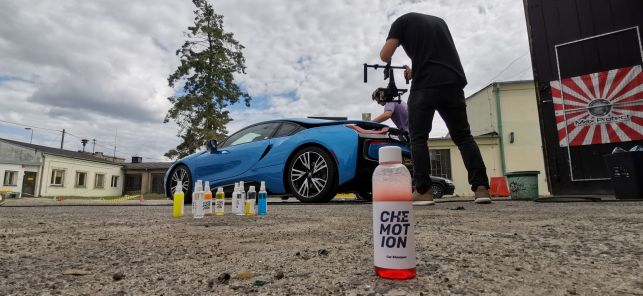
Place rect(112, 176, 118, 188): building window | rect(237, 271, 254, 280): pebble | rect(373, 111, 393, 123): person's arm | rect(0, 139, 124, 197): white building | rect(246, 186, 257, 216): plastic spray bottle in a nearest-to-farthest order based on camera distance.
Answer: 1. rect(237, 271, 254, 280): pebble
2. rect(246, 186, 257, 216): plastic spray bottle
3. rect(373, 111, 393, 123): person's arm
4. rect(0, 139, 124, 197): white building
5. rect(112, 176, 118, 188): building window

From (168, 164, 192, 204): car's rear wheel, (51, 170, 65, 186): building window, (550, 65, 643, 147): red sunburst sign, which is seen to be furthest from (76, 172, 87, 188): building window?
(550, 65, 643, 147): red sunburst sign

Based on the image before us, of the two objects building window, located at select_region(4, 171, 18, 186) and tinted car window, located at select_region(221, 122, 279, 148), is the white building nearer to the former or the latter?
building window, located at select_region(4, 171, 18, 186)

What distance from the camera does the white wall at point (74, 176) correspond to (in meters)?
26.7

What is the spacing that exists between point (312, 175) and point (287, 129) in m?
0.92

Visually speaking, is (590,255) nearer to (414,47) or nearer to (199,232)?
(199,232)

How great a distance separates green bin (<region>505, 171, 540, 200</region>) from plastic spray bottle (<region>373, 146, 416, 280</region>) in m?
5.69

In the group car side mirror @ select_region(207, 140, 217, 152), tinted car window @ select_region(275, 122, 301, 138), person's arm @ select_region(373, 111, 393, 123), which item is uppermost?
person's arm @ select_region(373, 111, 393, 123)

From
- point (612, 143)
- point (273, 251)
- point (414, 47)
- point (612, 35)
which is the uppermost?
point (612, 35)

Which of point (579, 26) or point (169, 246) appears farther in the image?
point (579, 26)

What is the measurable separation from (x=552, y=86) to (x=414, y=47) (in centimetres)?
379

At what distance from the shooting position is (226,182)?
219 inches

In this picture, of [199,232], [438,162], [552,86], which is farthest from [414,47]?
[438,162]

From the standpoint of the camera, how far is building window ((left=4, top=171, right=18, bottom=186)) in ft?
82.8

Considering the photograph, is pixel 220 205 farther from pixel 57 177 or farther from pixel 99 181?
pixel 99 181
